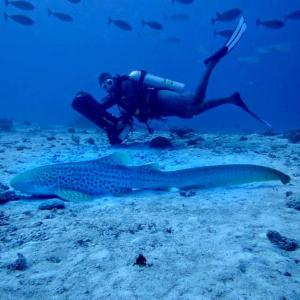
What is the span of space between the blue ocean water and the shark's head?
290 ft

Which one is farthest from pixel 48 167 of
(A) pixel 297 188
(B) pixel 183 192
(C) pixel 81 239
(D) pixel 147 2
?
(D) pixel 147 2

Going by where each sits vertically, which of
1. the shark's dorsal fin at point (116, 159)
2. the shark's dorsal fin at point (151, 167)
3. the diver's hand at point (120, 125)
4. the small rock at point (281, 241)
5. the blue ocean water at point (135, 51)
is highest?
the blue ocean water at point (135, 51)

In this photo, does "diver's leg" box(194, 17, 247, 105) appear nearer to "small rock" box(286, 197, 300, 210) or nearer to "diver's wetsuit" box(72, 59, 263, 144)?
"diver's wetsuit" box(72, 59, 263, 144)

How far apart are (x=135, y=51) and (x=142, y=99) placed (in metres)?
143

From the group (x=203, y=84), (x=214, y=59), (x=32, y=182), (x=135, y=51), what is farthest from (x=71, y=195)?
(x=135, y=51)

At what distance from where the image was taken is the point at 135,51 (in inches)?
5714

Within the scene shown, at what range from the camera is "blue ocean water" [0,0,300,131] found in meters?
100

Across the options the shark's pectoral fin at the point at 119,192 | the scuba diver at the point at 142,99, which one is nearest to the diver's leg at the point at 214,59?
the scuba diver at the point at 142,99

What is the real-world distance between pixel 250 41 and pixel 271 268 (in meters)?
123

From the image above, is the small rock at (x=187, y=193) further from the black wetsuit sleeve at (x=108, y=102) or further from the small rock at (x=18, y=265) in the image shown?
the black wetsuit sleeve at (x=108, y=102)

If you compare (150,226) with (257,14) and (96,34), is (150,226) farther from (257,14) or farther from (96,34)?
(96,34)

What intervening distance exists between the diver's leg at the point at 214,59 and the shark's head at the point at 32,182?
5.41 meters

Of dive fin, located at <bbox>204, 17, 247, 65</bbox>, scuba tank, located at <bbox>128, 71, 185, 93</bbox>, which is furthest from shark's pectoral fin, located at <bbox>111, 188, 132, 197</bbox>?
dive fin, located at <bbox>204, 17, 247, 65</bbox>

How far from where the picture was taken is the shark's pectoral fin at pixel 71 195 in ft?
14.7
